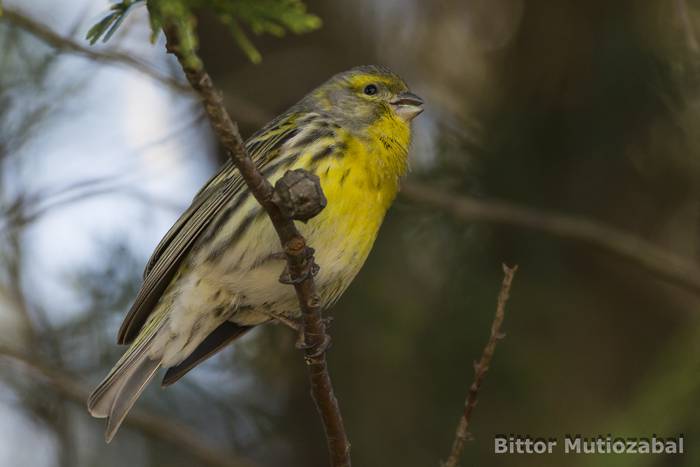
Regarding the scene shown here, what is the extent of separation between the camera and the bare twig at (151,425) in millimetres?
5332

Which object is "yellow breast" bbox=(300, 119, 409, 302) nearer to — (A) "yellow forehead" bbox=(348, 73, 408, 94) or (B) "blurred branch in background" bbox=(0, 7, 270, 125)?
(A) "yellow forehead" bbox=(348, 73, 408, 94)

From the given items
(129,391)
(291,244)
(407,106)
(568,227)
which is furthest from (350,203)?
(568,227)

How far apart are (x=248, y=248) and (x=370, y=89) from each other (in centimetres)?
123

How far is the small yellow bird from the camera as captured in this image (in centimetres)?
423

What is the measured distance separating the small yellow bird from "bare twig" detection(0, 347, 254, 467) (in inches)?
34.9

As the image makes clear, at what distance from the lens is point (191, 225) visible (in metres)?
4.49

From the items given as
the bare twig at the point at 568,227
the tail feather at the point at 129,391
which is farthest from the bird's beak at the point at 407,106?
the tail feather at the point at 129,391

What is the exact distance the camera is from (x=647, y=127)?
599cm

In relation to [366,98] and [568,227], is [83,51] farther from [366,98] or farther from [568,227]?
[568,227]

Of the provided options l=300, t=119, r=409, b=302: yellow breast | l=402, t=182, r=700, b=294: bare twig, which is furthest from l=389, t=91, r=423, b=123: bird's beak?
l=402, t=182, r=700, b=294: bare twig

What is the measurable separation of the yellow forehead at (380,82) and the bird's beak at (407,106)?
11cm

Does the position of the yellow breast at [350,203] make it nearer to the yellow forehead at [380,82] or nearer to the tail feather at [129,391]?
the yellow forehead at [380,82]

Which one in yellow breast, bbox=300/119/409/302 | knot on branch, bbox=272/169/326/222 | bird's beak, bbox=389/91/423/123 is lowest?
knot on branch, bbox=272/169/326/222

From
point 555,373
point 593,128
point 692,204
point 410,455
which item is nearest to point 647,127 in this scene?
point 593,128
